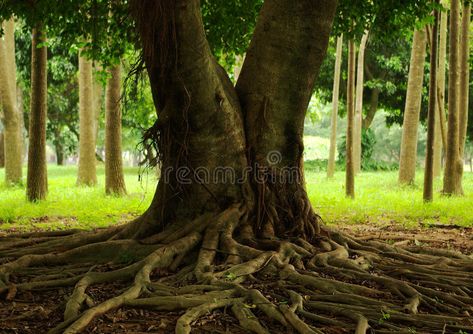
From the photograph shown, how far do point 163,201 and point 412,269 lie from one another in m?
2.78

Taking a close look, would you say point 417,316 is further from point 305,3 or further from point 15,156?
point 15,156

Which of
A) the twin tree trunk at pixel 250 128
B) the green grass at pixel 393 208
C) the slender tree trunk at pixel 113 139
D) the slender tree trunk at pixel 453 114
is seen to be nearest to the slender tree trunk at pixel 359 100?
the green grass at pixel 393 208

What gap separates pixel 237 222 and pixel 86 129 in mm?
10726

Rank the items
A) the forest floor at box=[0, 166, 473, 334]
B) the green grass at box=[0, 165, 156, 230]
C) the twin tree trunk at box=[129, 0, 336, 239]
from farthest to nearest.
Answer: the green grass at box=[0, 165, 156, 230] → the twin tree trunk at box=[129, 0, 336, 239] → the forest floor at box=[0, 166, 473, 334]

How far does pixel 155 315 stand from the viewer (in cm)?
427

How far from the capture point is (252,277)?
16.3ft

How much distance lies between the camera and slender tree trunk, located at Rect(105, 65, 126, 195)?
42.7 feet

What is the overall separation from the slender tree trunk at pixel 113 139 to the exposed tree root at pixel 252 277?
21.1ft

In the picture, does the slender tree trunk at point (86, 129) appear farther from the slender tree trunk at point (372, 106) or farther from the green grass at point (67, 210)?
the slender tree trunk at point (372, 106)

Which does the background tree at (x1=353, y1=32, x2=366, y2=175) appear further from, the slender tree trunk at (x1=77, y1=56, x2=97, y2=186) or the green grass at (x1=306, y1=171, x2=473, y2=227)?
the slender tree trunk at (x1=77, y1=56, x2=97, y2=186)

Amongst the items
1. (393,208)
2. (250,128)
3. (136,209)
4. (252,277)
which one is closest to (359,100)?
(393,208)

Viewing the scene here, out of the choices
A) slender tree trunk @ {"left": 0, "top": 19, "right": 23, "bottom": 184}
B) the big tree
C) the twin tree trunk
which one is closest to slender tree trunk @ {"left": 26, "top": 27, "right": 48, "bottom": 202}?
slender tree trunk @ {"left": 0, "top": 19, "right": 23, "bottom": 184}

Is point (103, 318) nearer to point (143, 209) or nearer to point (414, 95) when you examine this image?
point (143, 209)

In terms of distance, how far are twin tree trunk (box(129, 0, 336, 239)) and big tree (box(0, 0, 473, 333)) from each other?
0.04 feet
